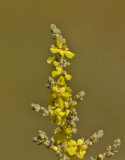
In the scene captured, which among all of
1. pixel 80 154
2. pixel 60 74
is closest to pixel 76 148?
pixel 80 154

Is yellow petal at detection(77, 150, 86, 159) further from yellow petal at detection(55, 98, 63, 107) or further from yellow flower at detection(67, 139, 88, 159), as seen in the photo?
yellow petal at detection(55, 98, 63, 107)

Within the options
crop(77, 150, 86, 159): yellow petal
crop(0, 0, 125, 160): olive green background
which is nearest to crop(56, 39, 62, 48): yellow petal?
crop(77, 150, 86, 159): yellow petal

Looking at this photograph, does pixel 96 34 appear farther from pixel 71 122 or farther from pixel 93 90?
pixel 71 122

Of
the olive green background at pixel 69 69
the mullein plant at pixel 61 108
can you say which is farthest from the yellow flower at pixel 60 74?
the olive green background at pixel 69 69

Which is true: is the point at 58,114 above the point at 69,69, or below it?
below

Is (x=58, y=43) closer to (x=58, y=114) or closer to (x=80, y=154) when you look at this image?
(x=58, y=114)

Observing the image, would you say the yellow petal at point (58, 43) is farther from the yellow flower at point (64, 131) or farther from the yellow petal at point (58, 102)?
the yellow flower at point (64, 131)

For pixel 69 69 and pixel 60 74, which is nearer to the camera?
pixel 60 74
